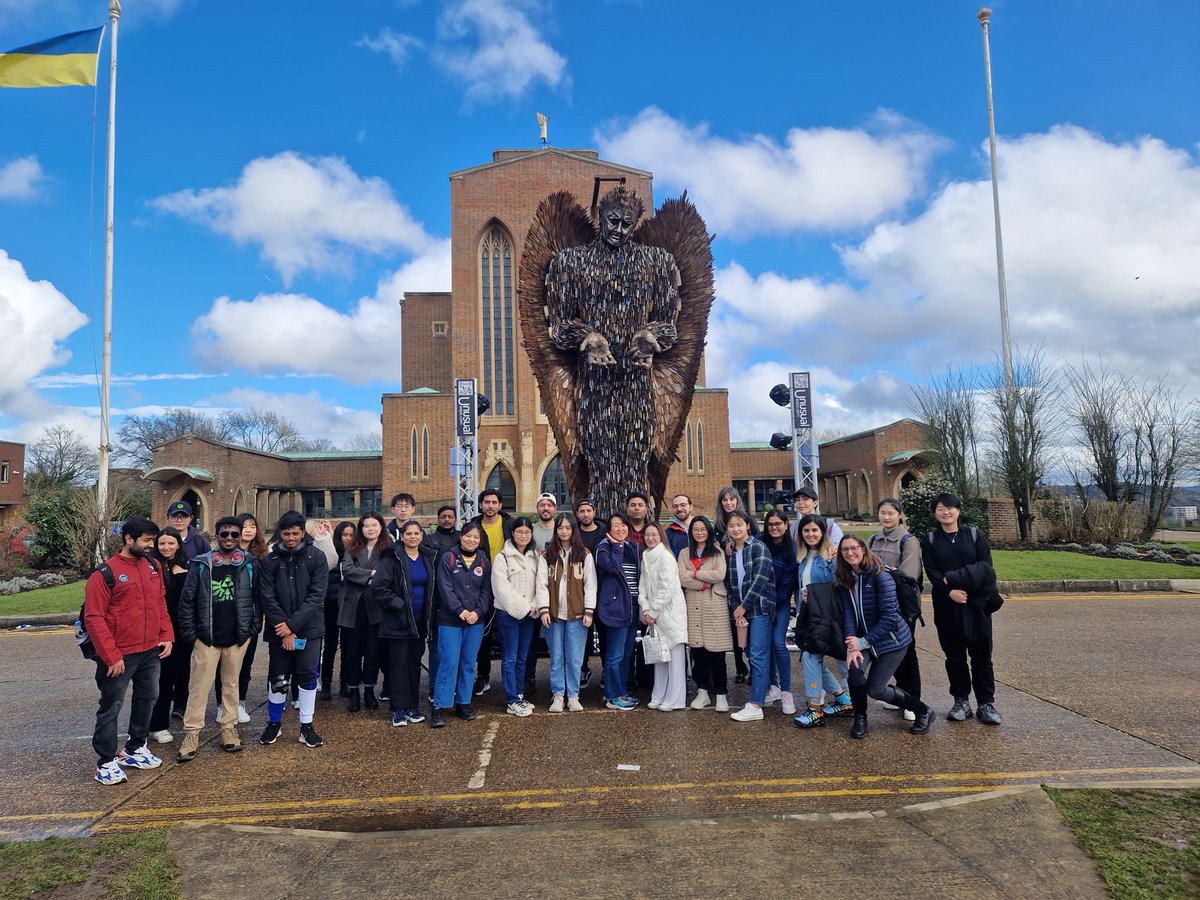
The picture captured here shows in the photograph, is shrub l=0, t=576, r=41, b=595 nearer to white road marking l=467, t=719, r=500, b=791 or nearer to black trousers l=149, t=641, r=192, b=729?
black trousers l=149, t=641, r=192, b=729

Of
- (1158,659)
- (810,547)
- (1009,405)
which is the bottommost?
(1158,659)

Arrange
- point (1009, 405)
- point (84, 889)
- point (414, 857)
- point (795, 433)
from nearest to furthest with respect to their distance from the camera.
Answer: point (84, 889) → point (414, 857) → point (795, 433) → point (1009, 405)

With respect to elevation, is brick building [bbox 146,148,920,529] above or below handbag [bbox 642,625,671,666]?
above

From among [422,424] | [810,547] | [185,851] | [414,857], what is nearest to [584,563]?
[810,547]

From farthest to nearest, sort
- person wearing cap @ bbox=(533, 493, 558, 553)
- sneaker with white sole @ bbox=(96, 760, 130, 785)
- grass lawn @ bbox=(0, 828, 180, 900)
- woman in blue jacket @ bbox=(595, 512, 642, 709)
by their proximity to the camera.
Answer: person wearing cap @ bbox=(533, 493, 558, 553), woman in blue jacket @ bbox=(595, 512, 642, 709), sneaker with white sole @ bbox=(96, 760, 130, 785), grass lawn @ bbox=(0, 828, 180, 900)

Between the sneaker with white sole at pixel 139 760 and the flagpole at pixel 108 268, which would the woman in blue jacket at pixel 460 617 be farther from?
the flagpole at pixel 108 268

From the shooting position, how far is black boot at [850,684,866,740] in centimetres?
477

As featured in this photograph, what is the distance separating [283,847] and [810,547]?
377 centimetres

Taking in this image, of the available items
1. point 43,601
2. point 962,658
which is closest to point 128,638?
point 962,658

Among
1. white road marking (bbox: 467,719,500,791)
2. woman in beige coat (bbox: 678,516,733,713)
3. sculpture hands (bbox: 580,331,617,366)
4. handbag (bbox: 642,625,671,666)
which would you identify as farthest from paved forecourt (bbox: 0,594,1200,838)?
sculpture hands (bbox: 580,331,617,366)

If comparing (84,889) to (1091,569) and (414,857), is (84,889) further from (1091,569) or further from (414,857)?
(1091,569)

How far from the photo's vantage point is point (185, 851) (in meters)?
3.23

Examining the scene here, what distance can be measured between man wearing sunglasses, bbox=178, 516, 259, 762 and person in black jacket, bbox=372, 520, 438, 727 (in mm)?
875

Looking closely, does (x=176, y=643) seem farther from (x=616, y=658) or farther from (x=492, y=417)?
(x=492, y=417)
